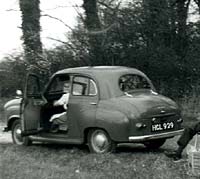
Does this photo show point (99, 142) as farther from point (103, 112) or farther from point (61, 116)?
point (61, 116)

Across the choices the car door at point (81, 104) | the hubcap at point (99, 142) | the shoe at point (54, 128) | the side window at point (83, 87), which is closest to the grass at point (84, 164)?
the hubcap at point (99, 142)

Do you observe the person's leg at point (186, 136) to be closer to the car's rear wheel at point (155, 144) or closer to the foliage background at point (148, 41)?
the car's rear wheel at point (155, 144)

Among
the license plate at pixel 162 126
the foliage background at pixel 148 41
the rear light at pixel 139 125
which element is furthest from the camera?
the foliage background at pixel 148 41

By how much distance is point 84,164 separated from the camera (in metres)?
10.2

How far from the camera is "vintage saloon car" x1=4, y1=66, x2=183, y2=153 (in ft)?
36.4

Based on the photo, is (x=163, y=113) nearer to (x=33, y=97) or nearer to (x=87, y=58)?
(x=33, y=97)

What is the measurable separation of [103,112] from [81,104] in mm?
692

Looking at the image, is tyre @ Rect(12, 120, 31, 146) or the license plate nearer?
the license plate

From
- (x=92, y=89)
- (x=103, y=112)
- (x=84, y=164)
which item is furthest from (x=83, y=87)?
(x=84, y=164)

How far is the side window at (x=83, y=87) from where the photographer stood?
1191cm

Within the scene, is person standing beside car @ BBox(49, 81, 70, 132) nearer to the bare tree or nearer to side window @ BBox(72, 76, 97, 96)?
side window @ BBox(72, 76, 97, 96)

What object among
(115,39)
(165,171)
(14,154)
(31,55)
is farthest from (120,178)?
(31,55)

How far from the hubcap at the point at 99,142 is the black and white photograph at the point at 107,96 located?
0.02m

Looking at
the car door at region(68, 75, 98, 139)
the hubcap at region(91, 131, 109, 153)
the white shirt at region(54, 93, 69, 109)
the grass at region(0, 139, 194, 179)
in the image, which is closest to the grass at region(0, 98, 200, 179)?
the grass at region(0, 139, 194, 179)
